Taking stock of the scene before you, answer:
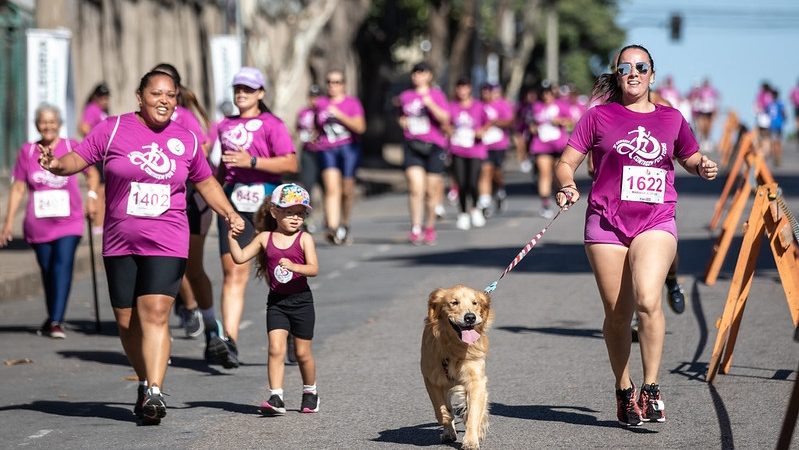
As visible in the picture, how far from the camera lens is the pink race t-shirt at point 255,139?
36.7 feet

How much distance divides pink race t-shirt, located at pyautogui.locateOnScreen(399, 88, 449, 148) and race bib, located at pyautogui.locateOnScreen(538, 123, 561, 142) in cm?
470

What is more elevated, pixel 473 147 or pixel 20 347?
pixel 473 147

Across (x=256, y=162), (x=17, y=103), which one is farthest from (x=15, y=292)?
(x=17, y=103)

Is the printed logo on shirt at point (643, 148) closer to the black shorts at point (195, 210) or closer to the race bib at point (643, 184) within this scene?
the race bib at point (643, 184)

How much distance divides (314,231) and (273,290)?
12439mm

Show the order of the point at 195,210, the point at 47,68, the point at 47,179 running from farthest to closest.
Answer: the point at 47,68 < the point at 47,179 < the point at 195,210

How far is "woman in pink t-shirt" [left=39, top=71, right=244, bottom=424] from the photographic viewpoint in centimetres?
880

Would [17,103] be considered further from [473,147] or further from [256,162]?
[256,162]

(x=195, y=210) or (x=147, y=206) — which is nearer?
(x=147, y=206)

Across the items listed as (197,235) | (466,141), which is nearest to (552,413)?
(197,235)

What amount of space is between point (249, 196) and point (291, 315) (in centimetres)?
228

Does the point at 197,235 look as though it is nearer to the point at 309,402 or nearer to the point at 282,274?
the point at 282,274

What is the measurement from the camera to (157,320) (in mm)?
8891

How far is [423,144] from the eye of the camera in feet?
63.4
